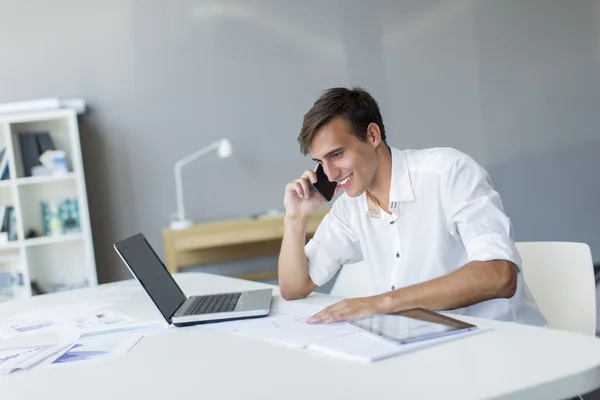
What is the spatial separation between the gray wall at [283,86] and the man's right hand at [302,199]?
2453mm

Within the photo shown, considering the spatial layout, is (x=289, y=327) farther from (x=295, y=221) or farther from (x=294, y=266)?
(x=295, y=221)

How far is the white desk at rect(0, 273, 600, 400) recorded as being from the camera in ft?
3.58

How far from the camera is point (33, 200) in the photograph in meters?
4.37

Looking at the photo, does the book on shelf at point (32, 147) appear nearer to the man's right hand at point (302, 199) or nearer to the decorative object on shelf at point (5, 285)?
the decorative object on shelf at point (5, 285)

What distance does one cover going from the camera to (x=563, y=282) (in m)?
2.01

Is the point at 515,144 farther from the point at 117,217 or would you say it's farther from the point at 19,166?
the point at 19,166

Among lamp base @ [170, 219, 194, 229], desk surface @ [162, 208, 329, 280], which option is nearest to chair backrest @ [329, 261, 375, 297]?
desk surface @ [162, 208, 329, 280]

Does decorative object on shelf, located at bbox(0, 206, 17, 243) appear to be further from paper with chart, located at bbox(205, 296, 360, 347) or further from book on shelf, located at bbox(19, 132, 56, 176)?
paper with chart, located at bbox(205, 296, 360, 347)

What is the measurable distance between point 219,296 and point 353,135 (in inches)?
23.3

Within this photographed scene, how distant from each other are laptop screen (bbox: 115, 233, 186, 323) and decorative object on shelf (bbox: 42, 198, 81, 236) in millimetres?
2333

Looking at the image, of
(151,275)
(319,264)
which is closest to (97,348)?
(151,275)

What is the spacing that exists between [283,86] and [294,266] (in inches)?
111

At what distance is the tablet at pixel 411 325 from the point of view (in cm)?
134

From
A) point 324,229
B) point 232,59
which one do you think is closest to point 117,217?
point 232,59
